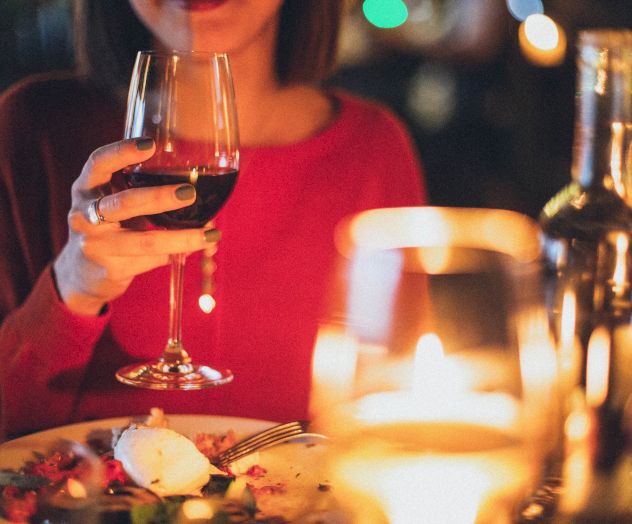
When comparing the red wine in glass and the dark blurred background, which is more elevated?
the dark blurred background

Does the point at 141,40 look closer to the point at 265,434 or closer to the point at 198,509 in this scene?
the point at 265,434

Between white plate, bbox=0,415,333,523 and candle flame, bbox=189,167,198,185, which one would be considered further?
candle flame, bbox=189,167,198,185

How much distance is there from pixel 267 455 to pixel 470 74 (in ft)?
12.7

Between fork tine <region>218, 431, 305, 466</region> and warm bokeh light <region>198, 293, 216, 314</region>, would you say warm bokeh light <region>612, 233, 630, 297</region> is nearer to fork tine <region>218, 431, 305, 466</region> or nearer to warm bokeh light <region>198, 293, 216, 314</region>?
fork tine <region>218, 431, 305, 466</region>

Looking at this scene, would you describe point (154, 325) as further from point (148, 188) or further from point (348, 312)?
point (348, 312)

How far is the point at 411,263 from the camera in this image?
39 centimetres

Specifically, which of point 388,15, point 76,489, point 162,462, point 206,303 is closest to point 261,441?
point 162,462

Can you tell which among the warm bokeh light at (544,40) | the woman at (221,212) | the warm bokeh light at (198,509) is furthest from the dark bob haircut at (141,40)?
the warm bokeh light at (544,40)

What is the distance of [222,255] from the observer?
1.56 m

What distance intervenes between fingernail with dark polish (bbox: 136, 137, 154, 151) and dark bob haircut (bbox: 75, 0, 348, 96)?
2.37 ft

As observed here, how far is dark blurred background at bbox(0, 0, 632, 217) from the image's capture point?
3.46 metres

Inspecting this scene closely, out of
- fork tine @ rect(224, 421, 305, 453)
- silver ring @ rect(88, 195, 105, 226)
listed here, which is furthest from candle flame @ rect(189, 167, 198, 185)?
fork tine @ rect(224, 421, 305, 453)

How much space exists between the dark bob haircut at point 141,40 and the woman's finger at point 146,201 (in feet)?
2.40

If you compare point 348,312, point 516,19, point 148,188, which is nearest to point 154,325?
point 148,188
